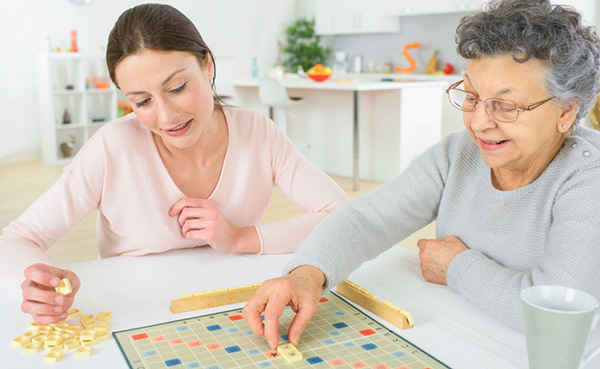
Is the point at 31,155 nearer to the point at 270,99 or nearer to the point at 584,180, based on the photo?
the point at 270,99

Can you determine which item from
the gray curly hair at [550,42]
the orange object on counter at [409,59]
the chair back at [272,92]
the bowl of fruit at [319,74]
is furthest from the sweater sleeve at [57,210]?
the orange object on counter at [409,59]

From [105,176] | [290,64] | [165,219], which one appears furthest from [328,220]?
[290,64]

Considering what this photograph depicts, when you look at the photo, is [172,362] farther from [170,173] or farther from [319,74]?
[319,74]

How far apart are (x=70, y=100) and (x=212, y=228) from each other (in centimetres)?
565

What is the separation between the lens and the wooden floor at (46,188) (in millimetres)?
3387

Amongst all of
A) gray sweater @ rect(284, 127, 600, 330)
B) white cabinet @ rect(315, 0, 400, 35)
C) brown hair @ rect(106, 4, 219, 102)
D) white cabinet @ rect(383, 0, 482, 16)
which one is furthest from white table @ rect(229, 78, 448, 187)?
gray sweater @ rect(284, 127, 600, 330)

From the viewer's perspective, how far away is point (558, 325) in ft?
2.02

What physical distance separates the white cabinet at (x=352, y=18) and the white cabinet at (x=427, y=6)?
0.62 feet

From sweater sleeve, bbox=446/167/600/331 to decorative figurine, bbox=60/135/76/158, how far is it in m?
5.76

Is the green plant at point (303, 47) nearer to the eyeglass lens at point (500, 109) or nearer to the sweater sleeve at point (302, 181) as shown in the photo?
the sweater sleeve at point (302, 181)

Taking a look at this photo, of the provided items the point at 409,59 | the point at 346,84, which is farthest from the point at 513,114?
the point at 409,59

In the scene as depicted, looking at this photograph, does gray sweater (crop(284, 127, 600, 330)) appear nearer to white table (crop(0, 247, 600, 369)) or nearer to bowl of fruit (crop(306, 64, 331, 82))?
white table (crop(0, 247, 600, 369))

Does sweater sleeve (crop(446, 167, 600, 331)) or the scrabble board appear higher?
sweater sleeve (crop(446, 167, 600, 331))

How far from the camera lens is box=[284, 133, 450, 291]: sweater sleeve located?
1.14 meters
